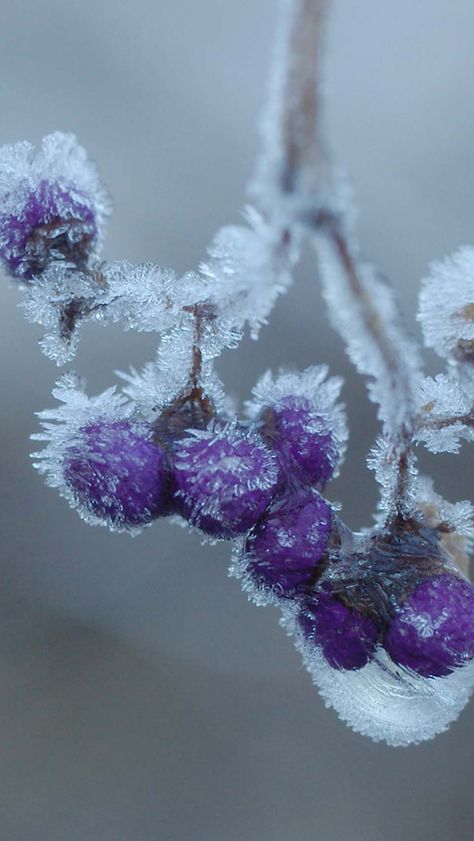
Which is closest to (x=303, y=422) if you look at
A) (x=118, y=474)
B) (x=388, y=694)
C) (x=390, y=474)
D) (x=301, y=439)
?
(x=301, y=439)

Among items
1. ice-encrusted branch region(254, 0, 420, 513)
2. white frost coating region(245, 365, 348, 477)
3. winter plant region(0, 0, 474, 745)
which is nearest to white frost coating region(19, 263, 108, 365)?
winter plant region(0, 0, 474, 745)

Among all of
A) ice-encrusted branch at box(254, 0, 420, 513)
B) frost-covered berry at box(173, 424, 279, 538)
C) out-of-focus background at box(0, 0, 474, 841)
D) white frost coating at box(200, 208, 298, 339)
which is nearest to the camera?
ice-encrusted branch at box(254, 0, 420, 513)

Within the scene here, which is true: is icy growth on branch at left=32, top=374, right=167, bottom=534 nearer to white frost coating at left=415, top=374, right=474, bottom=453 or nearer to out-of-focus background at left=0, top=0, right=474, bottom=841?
white frost coating at left=415, top=374, right=474, bottom=453

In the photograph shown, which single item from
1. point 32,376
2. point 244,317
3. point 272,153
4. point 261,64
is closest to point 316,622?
point 244,317

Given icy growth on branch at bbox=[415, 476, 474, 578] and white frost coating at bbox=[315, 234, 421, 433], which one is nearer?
white frost coating at bbox=[315, 234, 421, 433]

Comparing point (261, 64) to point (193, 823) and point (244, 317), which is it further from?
point (244, 317)

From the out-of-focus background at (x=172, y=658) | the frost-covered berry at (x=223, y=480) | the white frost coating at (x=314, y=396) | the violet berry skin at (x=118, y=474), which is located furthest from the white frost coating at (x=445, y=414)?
the out-of-focus background at (x=172, y=658)

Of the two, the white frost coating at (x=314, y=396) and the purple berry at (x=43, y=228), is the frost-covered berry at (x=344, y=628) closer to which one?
the white frost coating at (x=314, y=396)
